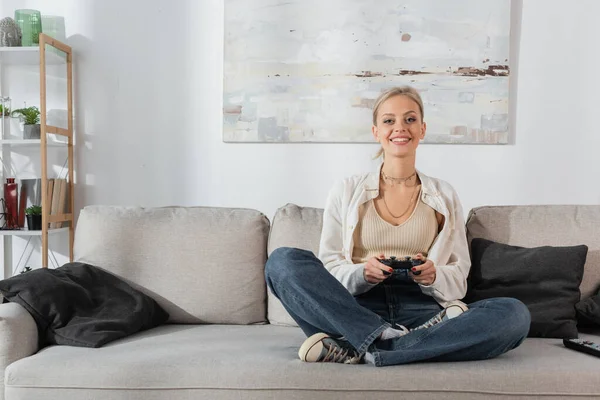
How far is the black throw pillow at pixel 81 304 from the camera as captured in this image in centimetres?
209

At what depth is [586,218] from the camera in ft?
8.06

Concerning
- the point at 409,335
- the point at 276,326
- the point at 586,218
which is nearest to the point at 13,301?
the point at 276,326

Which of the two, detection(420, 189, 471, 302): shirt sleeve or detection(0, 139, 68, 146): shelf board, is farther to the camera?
detection(0, 139, 68, 146): shelf board

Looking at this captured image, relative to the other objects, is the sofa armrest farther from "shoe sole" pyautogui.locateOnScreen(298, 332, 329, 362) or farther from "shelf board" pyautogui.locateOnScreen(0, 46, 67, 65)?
"shelf board" pyautogui.locateOnScreen(0, 46, 67, 65)

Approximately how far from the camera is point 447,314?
2.04m

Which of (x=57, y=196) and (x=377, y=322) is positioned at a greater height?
(x=57, y=196)

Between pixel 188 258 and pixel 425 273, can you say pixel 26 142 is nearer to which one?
pixel 188 258

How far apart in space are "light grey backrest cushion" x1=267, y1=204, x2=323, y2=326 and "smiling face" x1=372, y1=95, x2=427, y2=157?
383 millimetres

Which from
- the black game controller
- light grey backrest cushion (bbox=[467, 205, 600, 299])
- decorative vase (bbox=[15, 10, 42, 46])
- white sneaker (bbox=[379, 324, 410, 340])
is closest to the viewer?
white sneaker (bbox=[379, 324, 410, 340])

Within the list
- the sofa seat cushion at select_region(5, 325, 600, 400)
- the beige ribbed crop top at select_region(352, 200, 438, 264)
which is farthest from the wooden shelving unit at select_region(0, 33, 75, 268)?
the beige ribbed crop top at select_region(352, 200, 438, 264)

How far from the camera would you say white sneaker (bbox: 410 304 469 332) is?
2.03 m

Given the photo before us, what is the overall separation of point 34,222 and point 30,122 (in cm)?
43

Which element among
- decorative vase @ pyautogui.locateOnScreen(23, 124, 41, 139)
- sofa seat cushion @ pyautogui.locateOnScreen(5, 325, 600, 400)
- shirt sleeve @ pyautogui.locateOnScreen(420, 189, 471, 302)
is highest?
decorative vase @ pyautogui.locateOnScreen(23, 124, 41, 139)

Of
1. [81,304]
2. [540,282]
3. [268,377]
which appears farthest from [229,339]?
[540,282]
